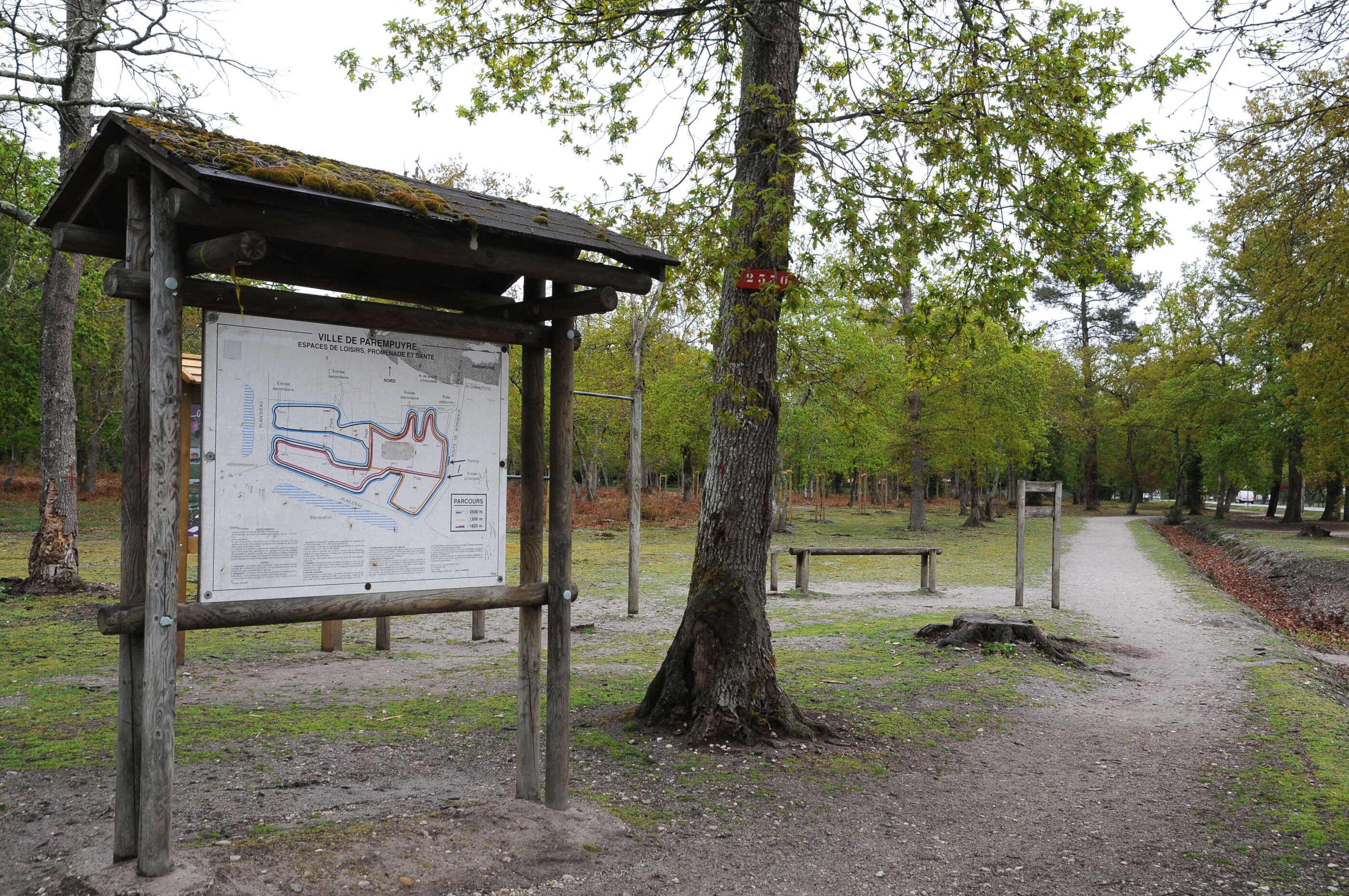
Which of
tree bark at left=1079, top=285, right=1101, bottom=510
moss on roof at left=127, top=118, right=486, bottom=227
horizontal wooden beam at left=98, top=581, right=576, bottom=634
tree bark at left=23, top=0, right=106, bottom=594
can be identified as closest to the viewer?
moss on roof at left=127, top=118, right=486, bottom=227

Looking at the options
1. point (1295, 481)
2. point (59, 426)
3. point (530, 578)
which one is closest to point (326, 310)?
point (530, 578)

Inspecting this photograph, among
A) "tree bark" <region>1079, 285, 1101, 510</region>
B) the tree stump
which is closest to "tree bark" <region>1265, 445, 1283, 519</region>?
"tree bark" <region>1079, 285, 1101, 510</region>

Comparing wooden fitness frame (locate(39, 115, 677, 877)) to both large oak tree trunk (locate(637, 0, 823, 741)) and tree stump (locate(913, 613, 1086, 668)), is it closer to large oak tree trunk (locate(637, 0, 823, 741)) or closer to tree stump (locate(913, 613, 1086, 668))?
large oak tree trunk (locate(637, 0, 823, 741))

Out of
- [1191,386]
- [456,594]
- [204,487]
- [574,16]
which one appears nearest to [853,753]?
[456,594]

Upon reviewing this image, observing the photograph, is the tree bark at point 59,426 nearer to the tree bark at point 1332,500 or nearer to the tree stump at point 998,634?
→ the tree stump at point 998,634

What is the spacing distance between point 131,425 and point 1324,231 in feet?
51.6

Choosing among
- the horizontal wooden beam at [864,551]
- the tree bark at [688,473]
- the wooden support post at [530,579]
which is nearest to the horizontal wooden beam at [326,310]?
the wooden support post at [530,579]

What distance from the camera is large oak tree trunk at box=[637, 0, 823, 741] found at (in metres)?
6.09

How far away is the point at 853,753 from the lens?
597 centimetres

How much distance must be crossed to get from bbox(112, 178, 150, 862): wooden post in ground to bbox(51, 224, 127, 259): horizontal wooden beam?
0.34 metres

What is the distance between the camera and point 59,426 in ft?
39.3

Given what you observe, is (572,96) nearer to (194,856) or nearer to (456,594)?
(456,594)

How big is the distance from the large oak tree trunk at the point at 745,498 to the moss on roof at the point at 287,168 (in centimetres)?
241

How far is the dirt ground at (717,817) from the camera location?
3.90 m
